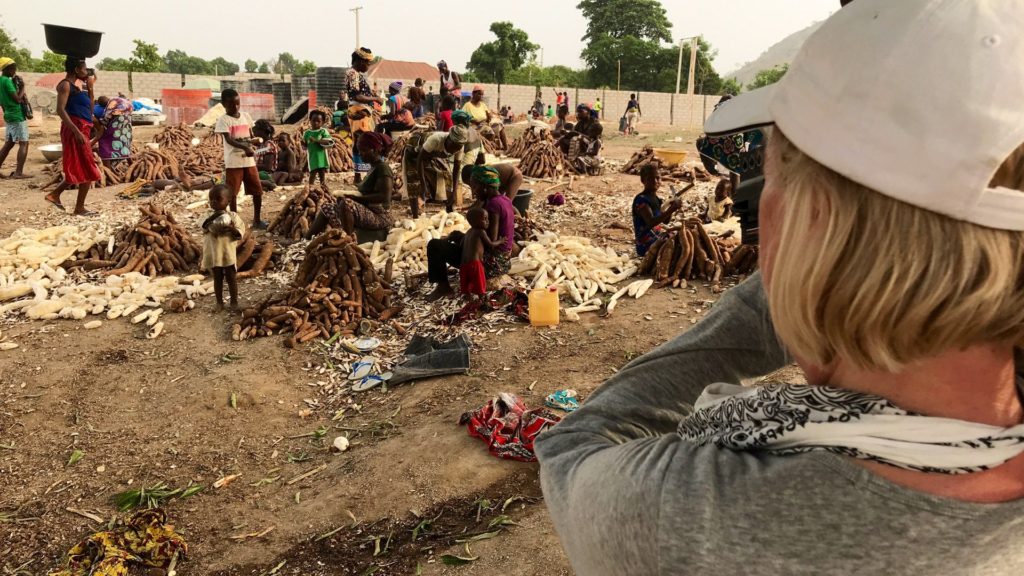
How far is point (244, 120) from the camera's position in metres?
8.98

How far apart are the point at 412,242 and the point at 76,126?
17.6ft

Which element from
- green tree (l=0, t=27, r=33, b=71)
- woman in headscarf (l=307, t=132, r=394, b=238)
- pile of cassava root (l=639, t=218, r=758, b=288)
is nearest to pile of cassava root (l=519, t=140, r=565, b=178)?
woman in headscarf (l=307, t=132, r=394, b=238)

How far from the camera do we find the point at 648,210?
7457mm

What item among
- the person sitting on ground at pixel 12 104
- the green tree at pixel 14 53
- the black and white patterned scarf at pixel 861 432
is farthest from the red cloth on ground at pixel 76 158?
the green tree at pixel 14 53

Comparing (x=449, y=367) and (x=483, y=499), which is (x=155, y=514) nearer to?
(x=483, y=499)

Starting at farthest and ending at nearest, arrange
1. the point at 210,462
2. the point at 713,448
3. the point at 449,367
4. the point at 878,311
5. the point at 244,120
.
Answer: the point at 244,120 → the point at 449,367 → the point at 210,462 → the point at 713,448 → the point at 878,311

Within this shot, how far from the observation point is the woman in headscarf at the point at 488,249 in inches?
259

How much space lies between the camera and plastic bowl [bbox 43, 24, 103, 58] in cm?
960

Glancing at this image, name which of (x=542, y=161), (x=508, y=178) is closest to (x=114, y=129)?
(x=542, y=161)

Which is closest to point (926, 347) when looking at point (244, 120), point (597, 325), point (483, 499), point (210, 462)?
point (483, 499)

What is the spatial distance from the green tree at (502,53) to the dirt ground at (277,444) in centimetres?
4864

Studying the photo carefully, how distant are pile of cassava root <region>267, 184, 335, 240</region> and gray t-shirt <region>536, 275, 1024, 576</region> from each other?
334 inches

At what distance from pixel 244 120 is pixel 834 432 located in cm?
940

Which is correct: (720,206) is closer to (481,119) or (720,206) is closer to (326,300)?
(326,300)
